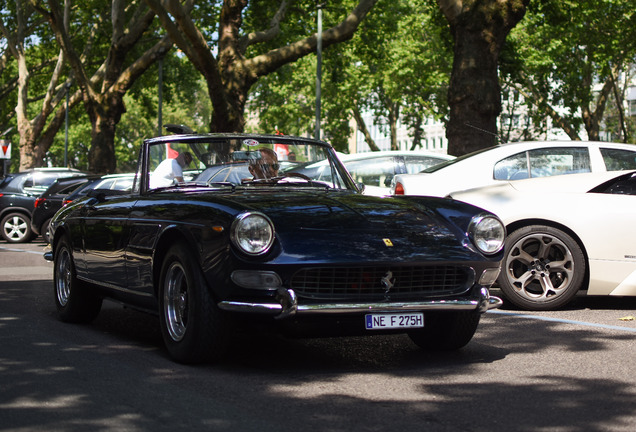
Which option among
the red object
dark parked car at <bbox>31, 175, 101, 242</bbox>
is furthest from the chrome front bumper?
dark parked car at <bbox>31, 175, 101, 242</bbox>

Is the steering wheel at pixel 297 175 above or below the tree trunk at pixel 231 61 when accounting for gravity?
below

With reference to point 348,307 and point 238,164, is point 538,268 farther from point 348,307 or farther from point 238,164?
point 348,307

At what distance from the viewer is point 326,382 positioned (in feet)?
19.4

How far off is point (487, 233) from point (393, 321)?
0.99 m

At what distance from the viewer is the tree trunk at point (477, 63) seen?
17.2m

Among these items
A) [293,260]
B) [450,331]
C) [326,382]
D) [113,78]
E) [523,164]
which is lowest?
[326,382]

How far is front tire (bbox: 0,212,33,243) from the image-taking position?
24.1 metres

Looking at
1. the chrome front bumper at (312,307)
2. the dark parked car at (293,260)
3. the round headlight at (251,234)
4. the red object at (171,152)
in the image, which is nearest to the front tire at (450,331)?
the dark parked car at (293,260)

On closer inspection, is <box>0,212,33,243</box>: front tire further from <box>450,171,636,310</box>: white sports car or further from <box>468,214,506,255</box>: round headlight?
<box>468,214,506,255</box>: round headlight

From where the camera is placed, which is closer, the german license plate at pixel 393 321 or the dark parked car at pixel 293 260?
the dark parked car at pixel 293 260

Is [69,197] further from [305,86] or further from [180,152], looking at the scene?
[305,86]

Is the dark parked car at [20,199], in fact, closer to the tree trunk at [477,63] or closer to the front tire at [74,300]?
the tree trunk at [477,63]

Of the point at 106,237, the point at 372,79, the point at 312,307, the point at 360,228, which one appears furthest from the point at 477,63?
the point at 372,79

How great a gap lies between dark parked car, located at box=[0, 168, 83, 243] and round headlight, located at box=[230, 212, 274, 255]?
18707 mm
